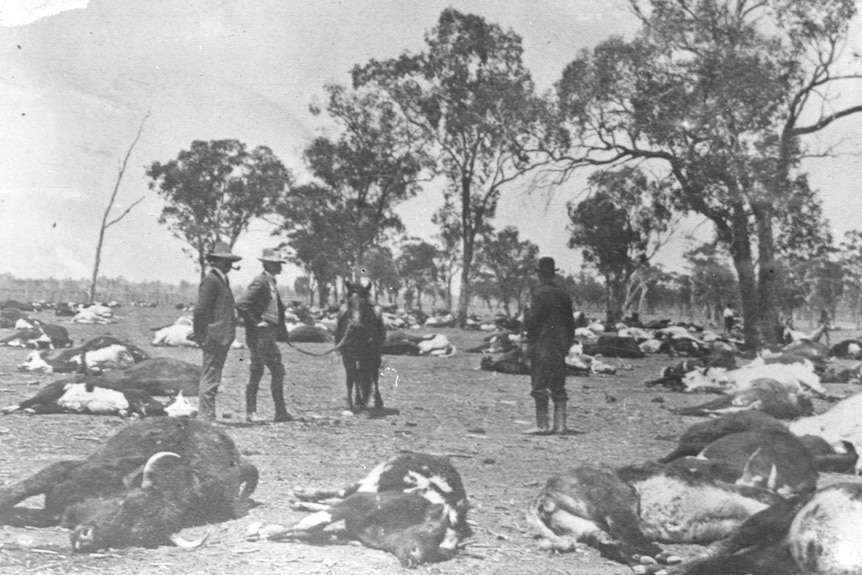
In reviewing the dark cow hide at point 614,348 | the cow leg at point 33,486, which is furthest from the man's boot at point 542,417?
the dark cow hide at point 614,348

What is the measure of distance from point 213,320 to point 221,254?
482 millimetres

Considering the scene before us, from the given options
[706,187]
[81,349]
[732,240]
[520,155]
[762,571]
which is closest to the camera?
[762,571]

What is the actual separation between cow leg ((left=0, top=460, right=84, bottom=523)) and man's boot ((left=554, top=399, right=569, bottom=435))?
3379 millimetres

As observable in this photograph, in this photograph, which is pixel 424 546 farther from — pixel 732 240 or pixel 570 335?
pixel 732 240

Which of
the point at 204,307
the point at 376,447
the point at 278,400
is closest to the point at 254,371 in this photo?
the point at 278,400

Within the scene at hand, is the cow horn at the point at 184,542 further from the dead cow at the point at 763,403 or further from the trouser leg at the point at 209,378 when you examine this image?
the dead cow at the point at 763,403

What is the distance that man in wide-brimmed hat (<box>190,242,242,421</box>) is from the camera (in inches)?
202

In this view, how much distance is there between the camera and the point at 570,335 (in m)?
5.67

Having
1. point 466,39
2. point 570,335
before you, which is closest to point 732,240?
point 570,335

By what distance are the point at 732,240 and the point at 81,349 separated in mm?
7599

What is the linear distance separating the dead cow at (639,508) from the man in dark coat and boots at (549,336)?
2.00 metres

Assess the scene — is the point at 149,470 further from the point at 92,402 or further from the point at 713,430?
the point at 713,430

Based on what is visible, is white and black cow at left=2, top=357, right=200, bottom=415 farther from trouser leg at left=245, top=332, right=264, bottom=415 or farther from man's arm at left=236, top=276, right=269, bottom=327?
man's arm at left=236, top=276, right=269, bottom=327

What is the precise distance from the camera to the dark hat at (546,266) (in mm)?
5551
